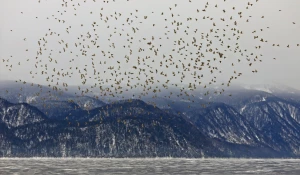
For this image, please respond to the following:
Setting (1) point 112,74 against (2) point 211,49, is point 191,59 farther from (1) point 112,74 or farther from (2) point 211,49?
(1) point 112,74

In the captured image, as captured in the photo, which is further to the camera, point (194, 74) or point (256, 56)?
point (194, 74)

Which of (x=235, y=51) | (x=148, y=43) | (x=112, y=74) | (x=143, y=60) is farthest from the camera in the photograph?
(x=112, y=74)

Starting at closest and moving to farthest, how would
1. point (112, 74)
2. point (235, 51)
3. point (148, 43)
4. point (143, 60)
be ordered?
point (235, 51) < point (148, 43) < point (143, 60) < point (112, 74)

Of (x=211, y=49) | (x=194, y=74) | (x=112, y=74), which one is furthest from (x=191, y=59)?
(x=112, y=74)

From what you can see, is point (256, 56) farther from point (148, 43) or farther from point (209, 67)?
point (148, 43)

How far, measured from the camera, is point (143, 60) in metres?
177

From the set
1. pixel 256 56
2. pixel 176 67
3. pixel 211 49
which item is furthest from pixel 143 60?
pixel 256 56

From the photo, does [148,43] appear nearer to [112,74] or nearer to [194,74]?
[194,74]

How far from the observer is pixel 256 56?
540ft

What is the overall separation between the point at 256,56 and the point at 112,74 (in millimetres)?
57519

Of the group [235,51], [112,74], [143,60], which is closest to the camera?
[235,51]

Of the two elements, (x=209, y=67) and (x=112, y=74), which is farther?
(x=112, y=74)

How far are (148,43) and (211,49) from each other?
62.0 ft

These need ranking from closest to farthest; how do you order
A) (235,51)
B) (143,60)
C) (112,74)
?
(235,51), (143,60), (112,74)
